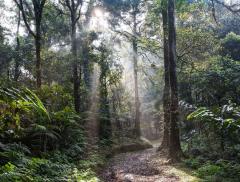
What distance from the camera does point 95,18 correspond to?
91.4 ft

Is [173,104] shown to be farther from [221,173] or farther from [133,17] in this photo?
[133,17]

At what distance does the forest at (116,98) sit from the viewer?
7.82 meters

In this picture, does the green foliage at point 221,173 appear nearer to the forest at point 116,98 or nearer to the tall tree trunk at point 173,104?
the forest at point 116,98

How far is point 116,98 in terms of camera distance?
3095cm

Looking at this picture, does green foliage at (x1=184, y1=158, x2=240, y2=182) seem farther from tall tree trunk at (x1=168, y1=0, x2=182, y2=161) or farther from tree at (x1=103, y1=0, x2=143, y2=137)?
tree at (x1=103, y1=0, x2=143, y2=137)

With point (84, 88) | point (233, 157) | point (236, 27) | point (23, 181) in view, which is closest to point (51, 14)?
point (84, 88)

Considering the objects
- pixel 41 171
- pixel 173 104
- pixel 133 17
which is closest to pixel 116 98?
pixel 133 17

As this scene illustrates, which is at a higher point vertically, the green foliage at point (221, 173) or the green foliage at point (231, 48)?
the green foliage at point (231, 48)

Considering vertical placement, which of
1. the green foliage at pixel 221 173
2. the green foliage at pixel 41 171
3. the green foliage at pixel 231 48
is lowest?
the green foliage at pixel 221 173

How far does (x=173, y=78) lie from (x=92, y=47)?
1069 cm

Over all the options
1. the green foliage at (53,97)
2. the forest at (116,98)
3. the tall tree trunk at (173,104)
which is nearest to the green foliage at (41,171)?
the forest at (116,98)

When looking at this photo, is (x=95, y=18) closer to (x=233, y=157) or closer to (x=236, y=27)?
(x=236, y=27)

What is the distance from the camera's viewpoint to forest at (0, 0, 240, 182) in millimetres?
7818

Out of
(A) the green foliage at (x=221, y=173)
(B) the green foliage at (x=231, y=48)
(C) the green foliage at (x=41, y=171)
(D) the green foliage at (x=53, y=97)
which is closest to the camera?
(C) the green foliage at (x=41, y=171)
